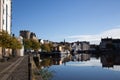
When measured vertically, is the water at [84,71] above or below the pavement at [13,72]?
below

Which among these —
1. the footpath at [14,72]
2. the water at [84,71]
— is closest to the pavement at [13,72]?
the footpath at [14,72]

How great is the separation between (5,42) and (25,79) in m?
58.4

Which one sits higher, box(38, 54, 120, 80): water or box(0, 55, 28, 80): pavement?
box(0, 55, 28, 80): pavement

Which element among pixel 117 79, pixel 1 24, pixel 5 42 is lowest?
pixel 117 79

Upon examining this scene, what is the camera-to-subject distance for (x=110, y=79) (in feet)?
168

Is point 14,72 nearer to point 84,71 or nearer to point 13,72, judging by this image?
point 13,72

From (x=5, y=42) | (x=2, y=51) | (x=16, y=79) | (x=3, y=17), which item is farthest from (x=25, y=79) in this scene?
(x=3, y=17)

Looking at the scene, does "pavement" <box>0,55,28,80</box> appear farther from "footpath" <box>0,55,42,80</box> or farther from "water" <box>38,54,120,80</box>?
"water" <box>38,54,120,80</box>

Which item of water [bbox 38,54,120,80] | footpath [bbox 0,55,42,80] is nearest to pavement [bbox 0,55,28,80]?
footpath [bbox 0,55,42,80]

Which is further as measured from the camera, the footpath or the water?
the water

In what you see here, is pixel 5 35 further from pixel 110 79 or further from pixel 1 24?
pixel 110 79

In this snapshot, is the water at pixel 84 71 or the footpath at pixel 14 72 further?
the water at pixel 84 71

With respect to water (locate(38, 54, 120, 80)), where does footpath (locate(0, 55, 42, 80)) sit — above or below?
above

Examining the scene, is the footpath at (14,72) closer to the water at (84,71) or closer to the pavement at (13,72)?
the pavement at (13,72)
